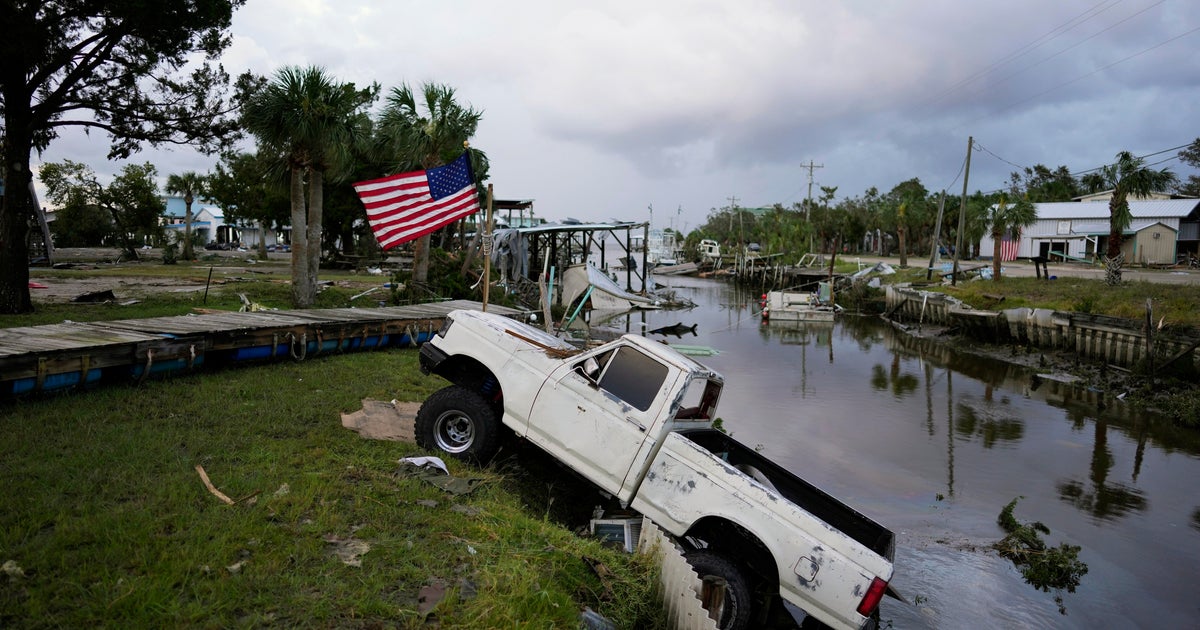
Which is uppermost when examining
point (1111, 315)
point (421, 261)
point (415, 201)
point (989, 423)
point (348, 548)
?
point (415, 201)

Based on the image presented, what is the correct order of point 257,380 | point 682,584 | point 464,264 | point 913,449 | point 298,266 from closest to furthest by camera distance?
point 682,584, point 257,380, point 913,449, point 298,266, point 464,264

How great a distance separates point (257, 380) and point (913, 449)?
12.4 metres

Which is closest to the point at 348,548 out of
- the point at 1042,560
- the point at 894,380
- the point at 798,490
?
the point at 798,490

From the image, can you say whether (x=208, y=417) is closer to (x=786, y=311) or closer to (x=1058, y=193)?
(x=786, y=311)

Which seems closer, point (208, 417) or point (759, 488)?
point (759, 488)

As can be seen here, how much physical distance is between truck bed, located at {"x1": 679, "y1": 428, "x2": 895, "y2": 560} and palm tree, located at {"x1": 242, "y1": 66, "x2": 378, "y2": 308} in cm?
1497

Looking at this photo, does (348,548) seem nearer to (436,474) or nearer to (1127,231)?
(436,474)

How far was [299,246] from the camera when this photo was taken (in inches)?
762

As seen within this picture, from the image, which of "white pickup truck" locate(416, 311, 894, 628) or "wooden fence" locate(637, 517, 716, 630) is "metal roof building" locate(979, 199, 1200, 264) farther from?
"wooden fence" locate(637, 517, 716, 630)

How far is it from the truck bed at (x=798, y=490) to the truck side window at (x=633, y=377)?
553 millimetres

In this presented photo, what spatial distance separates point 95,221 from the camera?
184 ft

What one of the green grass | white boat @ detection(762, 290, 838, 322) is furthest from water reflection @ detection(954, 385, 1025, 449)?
white boat @ detection(762, 290, 838, 322)

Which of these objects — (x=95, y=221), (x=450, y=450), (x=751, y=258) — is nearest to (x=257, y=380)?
(x=450, y=450)

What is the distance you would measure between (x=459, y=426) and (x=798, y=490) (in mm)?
3648
